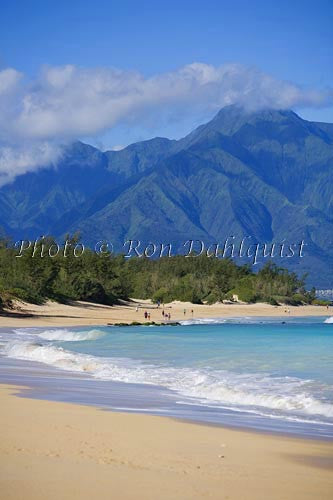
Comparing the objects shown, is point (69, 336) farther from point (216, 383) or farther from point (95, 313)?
point (95, 313)

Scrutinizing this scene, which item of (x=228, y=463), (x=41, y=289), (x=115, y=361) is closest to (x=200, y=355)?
(x=115, y=361)

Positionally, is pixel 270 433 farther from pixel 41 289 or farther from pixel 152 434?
pixel 41 289

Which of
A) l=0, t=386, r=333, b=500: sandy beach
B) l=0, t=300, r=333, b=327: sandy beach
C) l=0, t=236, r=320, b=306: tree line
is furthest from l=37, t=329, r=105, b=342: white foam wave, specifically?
l=0, t=386, r=333, b=500: sandy beach

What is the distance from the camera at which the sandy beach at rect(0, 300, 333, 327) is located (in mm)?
57688

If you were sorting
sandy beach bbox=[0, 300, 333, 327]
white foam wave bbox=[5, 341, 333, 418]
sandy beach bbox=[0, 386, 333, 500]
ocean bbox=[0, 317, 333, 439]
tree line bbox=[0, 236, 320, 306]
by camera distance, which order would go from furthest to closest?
tree line bbox=[0, 236, 320, 306] < sandy beach bbox=[0, 300, 333, 327] < white foam wave bbox=[5, 341, 333, 418] < ocean bbox=[0, 317, 333, 439] < sandy beach bbox=[0, 386, 333, 500]

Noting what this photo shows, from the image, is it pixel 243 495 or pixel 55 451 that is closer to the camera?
pixel 243 495

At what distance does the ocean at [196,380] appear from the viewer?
13961 millimetres

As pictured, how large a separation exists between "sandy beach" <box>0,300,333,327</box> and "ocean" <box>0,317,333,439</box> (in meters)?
25.2

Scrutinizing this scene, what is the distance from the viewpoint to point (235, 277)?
5138 inches

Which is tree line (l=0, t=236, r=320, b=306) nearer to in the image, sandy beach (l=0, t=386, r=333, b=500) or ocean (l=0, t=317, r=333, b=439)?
ocean (l=0, t=317, r=333, b=439)

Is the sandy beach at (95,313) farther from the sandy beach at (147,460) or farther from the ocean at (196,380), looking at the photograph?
the sandy beach at (147,460)

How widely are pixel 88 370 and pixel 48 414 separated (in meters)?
10.1

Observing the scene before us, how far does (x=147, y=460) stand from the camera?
916cm

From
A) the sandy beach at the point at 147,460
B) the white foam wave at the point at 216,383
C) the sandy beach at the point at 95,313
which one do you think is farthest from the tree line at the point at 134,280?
the sandy beach at the point at 147,460
